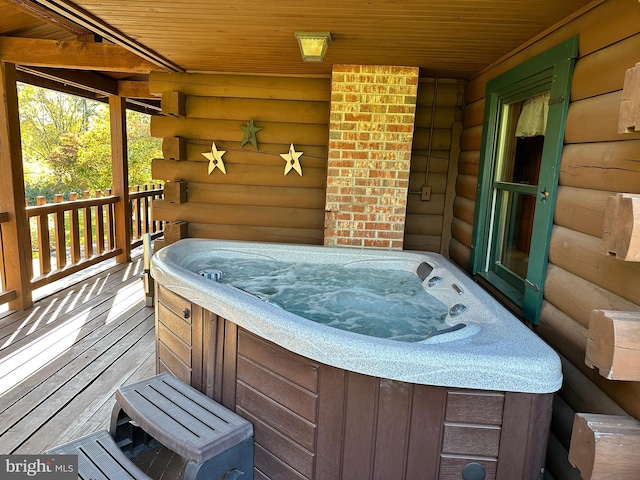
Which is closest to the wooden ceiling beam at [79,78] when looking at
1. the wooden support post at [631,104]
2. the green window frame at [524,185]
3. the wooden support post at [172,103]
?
the wooden support post at [172,103]

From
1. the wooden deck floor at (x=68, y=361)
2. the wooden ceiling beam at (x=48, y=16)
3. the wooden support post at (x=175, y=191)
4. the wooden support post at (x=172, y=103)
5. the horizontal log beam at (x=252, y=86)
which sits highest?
the wooden ceiling beam at (x=48, y=16)

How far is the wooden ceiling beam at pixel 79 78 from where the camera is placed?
173 inches

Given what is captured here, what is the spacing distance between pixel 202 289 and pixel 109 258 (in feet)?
14.2

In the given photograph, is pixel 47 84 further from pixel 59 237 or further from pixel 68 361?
pixel 68 361

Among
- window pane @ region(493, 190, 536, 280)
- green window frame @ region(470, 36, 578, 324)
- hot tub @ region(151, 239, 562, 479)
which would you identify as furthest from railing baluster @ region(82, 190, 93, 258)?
window pane @ region(493, 190, 536, 280)

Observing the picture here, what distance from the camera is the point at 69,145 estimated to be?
12883 millimetres

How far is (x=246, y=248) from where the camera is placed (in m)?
3.43

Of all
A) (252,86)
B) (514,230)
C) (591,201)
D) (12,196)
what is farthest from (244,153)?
(591,201)

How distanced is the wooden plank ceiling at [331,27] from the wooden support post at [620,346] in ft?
4.90

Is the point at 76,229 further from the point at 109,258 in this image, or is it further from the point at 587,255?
the point at 587,255

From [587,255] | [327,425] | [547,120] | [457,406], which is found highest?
[547,120]

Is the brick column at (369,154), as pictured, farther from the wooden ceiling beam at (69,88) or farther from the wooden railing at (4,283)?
the wooden ceiling beam at (69,88)

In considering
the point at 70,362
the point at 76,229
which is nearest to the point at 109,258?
the point at 76,229

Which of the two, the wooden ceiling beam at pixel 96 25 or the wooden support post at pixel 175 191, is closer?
the wooden ceiling beam at pixel 96 25
